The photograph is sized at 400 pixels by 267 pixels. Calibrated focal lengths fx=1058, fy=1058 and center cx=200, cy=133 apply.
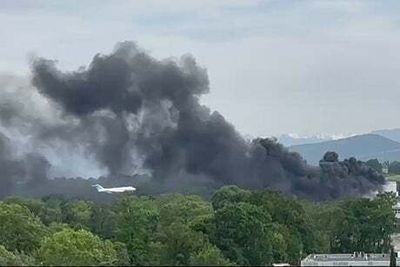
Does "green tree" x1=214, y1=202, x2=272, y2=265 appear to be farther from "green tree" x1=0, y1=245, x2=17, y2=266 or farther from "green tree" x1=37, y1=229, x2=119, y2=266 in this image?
"green tree" x1=0, y1=245, x2=17, y2=266

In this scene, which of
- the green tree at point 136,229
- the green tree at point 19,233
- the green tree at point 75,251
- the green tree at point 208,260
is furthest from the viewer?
the green tree at point 19,233

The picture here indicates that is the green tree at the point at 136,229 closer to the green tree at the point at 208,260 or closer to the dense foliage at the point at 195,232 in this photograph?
the dense foliage at the point at 195,232

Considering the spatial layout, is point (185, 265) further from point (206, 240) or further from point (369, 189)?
point (369, 189)

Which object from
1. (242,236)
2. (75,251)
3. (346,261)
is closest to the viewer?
(75,251)

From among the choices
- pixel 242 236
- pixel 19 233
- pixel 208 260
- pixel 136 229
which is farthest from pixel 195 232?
pixel 19 233

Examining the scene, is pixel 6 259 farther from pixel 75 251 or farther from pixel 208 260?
pixel 208 260

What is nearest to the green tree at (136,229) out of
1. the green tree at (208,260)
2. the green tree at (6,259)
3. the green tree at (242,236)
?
the green tree at (242,236)
